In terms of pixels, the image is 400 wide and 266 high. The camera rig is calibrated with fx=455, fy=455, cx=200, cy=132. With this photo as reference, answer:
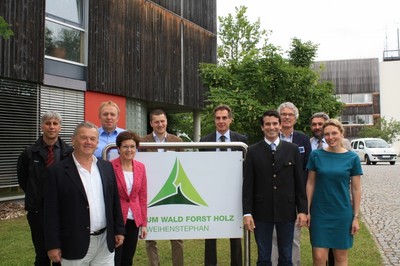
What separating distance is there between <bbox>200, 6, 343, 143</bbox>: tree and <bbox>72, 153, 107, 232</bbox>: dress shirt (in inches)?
441

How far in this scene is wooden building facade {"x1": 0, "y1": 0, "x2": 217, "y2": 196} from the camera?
11.6 m

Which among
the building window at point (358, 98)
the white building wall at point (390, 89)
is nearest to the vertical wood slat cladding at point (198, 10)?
the building window at point (358, 98)

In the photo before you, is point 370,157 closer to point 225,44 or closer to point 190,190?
point 225,44

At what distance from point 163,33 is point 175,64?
1445 millimetres

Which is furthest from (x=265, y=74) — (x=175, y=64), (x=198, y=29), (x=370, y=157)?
(x=370, y=157)

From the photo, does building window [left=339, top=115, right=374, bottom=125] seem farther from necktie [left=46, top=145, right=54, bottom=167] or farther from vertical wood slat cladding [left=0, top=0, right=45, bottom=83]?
necktie [left=46, top=145, right=54, bottom=167]

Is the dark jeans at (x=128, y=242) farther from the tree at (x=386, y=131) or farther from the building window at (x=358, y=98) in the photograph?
the building window at (x=358, y=98)

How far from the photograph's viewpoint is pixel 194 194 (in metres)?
4.73

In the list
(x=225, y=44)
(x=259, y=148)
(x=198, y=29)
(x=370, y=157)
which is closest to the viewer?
(x=259, y=148)

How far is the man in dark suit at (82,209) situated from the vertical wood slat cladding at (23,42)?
27.6 ft

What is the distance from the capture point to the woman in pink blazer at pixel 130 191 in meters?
4.22

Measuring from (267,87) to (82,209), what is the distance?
41.3 feet

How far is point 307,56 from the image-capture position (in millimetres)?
17234

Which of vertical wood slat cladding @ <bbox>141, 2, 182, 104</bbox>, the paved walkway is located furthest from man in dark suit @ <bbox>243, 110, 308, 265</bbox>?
vertical wood slat cladding @ <bbox>141, 2, 182, 104</bbox>
